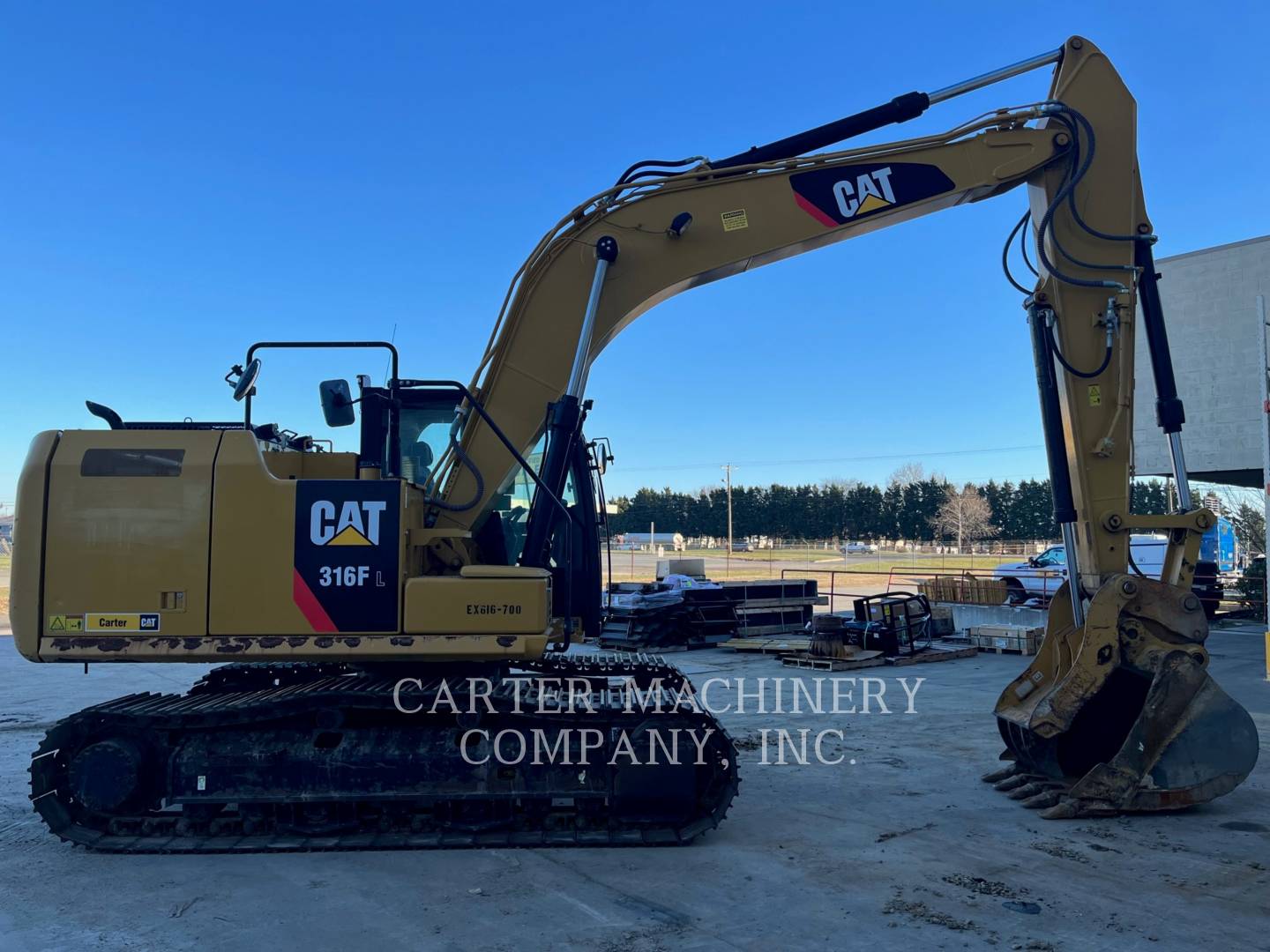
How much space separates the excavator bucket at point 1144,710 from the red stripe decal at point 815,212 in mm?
3340

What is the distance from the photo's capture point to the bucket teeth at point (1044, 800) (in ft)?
22.6

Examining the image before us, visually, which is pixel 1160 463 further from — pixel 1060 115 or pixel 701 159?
pixel 701 159

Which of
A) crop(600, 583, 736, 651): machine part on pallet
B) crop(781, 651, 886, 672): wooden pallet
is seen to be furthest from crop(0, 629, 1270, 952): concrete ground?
crop(600, 583, 736, 651): machine part on pallet

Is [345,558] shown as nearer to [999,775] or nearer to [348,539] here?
[348,539]

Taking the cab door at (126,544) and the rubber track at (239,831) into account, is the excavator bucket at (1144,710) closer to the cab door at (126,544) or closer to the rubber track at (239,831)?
the rubber track at (239,831)

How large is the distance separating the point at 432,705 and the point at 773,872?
8.07ft

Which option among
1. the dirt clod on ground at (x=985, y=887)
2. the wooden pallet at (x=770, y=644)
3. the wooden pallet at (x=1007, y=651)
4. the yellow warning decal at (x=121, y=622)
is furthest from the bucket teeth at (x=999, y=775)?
the wooden pallet at (x=1007, y=651)

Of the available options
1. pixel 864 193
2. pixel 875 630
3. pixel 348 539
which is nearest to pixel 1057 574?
pixel 875 630

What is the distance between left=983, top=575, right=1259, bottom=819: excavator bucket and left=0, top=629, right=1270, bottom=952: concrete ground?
9.4 inches

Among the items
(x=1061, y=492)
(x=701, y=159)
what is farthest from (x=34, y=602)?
(x=1061, y=492)

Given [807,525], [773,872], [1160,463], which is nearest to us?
[773,872]

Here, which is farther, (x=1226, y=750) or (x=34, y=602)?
(x=1226, y=750)

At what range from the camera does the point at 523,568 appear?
621 centimetres

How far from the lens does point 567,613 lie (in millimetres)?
6656
